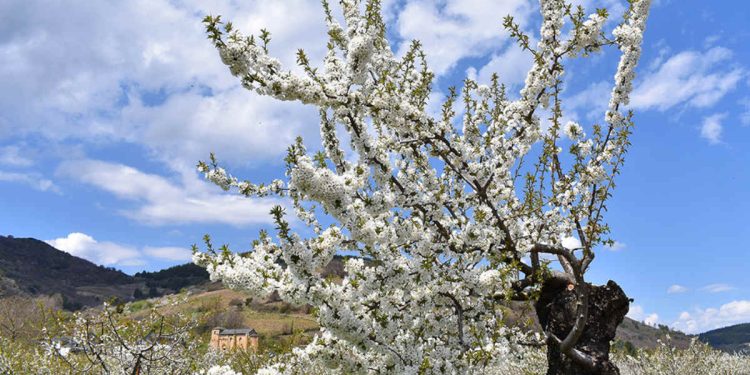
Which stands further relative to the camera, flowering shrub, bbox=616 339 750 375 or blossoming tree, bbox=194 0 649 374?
flowering shrub, bbox=616 339 750 375

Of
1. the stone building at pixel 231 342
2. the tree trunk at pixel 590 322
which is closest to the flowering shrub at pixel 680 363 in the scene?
the tree trunk at pixel 590 322

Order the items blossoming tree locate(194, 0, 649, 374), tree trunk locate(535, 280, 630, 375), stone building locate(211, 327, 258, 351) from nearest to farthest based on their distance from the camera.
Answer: blossoming tree locate(194, 0, 649, 374) < tree trunk locate(535, 280, 630, 375) < stone building locate(211, 327, 258, 351)

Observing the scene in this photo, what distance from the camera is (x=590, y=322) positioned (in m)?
9.06

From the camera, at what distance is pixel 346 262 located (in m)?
7.42

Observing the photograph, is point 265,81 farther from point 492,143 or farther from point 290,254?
point 492,143

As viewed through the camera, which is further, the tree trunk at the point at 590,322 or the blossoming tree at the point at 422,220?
the tree trunk at the point at 590,322

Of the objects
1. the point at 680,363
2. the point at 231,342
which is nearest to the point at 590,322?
the point at 680,363

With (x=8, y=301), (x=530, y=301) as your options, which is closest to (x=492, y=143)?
(x=530, y=301)

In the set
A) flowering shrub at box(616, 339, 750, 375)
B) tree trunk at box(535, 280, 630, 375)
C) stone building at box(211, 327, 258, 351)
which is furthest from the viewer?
stone building at box(211, 327, 258, 351)

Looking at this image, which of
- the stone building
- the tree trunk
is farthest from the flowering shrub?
→ the stone building

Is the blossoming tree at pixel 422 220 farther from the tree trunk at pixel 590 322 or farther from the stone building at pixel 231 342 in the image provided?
the stone building at pixel 231 342

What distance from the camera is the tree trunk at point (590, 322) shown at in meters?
8.84

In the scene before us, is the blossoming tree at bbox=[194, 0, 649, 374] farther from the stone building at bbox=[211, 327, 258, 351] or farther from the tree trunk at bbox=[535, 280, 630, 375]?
the stone building at bbox=[211, 327, 258, 351]

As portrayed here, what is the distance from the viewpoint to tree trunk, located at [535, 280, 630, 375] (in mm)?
8836
